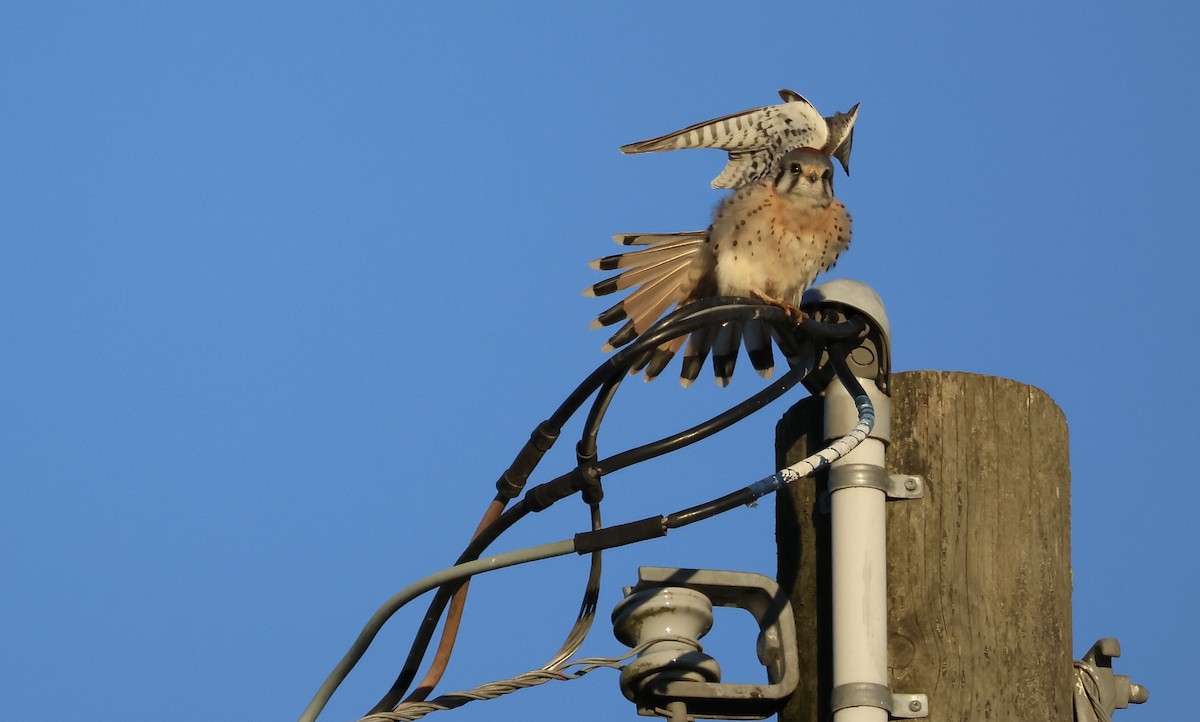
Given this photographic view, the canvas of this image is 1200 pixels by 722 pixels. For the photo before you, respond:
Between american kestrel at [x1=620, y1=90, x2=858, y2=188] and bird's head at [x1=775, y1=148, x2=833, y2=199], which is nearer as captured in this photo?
american kestrel at [x1=620, y1=90, x2=858, y2=188]

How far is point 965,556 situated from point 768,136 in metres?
2.36

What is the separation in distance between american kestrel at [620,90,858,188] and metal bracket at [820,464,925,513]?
5.75 ft

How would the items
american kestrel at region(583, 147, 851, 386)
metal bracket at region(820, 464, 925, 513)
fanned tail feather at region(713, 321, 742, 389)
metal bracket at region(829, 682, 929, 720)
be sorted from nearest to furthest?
metal bracket at region(829, 682, 929, 720) → metal bracket at region(820, 464, 925, 513) → fanned tail feather at region(713, 321, 742, 389) → american kestrel at region(583, 147, 851, 386)

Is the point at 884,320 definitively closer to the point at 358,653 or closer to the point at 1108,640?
the point at 1108,640

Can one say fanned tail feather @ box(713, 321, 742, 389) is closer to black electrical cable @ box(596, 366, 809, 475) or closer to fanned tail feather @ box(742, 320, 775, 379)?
fanned tail feather @ box(742, 320, 775, 379)

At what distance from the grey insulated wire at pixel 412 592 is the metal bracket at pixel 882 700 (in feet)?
1.70

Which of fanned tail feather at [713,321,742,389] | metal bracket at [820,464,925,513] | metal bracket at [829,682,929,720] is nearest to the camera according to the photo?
metal bracket at [829,682,929,720]

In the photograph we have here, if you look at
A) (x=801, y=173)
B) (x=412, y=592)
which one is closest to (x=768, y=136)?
(x=801, y=173)

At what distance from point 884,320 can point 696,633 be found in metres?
0.72

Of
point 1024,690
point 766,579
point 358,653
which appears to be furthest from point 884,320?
point 358,653

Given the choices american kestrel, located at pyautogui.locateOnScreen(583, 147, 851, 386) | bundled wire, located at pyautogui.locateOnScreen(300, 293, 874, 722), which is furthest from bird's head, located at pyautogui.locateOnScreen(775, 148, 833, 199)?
bundled wire, located at pyautogui.locateOnScreen(300, 293, 874, 722)

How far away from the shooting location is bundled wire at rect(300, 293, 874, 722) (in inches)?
100.0

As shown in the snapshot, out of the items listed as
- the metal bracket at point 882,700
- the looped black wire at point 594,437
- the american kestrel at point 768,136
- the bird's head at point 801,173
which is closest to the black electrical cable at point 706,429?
the looped black wire at point 594,437

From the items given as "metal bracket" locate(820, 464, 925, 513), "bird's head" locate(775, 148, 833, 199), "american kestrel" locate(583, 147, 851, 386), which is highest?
"bird's head" locate(775, 148, 833, 199)
